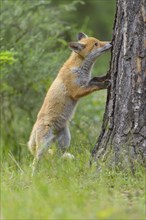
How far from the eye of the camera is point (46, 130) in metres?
10.2

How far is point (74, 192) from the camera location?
664cm

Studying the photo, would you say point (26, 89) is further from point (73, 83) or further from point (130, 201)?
point (130, 201)

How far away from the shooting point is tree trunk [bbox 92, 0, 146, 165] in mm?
7941

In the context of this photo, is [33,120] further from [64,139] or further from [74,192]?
[74,192]

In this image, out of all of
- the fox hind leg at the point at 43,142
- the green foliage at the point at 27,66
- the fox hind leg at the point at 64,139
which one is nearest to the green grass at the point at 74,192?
the fox hind leg at the point at 43,142

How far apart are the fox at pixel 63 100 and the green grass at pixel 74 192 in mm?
800

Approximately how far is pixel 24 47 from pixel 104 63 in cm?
468

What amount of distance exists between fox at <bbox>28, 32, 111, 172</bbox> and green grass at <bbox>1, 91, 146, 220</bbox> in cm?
80

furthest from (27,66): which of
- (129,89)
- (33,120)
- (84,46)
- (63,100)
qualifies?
(129,89)

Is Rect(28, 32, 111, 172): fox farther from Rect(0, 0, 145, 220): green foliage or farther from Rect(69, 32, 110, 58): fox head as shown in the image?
Rect(0, 0, 145, 220): green foliage

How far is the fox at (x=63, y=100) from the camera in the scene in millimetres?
9922

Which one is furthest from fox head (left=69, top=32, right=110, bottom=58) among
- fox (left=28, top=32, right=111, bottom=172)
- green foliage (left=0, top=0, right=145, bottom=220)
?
green foliage (left=0, top=0, right=145, bottom=220)

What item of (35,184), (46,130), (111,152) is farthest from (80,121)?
(35,184)

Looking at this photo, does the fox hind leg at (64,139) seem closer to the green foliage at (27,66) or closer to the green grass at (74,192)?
the green grass at (74,192)
